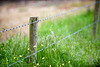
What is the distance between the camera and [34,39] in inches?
123

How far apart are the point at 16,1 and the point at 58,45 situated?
15739 mm

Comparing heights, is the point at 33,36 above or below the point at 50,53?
above

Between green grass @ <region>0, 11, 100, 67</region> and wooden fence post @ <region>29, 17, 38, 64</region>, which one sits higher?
wooden fence post @ <region>29, 17, 38, 64</region>

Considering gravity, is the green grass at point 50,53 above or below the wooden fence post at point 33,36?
below

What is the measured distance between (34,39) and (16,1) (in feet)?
52.5

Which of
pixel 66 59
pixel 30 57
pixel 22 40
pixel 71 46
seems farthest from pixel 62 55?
pixel 22 40

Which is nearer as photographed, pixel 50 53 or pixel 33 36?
pixel 33 36

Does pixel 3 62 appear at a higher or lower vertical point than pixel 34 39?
lower

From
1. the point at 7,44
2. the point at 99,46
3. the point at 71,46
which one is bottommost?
the point at 99,46

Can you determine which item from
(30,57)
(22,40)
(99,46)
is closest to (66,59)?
(30,57)

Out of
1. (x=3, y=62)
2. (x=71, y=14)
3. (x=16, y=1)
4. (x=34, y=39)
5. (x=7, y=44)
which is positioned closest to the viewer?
(x=3, y=62)

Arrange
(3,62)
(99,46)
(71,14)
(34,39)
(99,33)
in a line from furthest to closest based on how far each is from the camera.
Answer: (71,14)
(99,33)
(99,46)
(34,39)
(3,62)

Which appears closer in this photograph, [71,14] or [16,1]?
[71,14]

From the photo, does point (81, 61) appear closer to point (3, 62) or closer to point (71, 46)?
point (71, 46)
